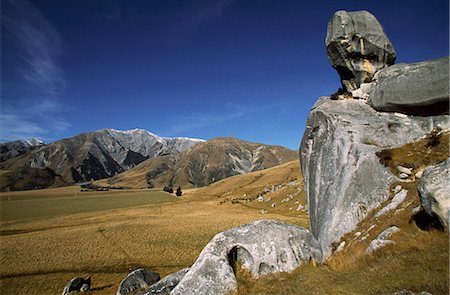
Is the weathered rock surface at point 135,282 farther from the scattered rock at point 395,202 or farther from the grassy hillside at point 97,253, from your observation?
the scattered rock at point 395,202

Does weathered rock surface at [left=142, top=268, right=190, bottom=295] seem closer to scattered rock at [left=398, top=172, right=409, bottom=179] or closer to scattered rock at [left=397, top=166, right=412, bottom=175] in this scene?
scattered rock at [left=398, top=172, right=409, bottom=179]

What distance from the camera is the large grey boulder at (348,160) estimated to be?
15953mm

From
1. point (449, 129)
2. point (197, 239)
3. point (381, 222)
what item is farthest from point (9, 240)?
point (449, 129)

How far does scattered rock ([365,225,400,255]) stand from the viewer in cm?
1254

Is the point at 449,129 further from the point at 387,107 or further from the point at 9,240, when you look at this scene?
the point at 9,240

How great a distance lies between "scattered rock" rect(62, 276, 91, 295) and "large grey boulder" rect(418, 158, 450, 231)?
25534mm

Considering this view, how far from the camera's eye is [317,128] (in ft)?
68.5

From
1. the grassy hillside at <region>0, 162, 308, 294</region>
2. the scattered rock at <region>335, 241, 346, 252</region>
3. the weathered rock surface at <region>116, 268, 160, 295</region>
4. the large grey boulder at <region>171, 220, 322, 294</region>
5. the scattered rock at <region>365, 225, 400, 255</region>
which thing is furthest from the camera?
the grassy hillside at <region>0, 162, 308, 294</region>

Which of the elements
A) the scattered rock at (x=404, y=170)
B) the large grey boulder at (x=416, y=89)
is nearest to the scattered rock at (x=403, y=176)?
the scattered rock at (x=404, y=170)

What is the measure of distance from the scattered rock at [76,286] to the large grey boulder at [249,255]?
1454cm

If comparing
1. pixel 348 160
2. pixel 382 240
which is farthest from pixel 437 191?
pixel 348 160

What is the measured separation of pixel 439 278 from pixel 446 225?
2.28 metres

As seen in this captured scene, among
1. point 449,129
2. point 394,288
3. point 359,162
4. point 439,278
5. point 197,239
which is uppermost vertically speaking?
point 449,129

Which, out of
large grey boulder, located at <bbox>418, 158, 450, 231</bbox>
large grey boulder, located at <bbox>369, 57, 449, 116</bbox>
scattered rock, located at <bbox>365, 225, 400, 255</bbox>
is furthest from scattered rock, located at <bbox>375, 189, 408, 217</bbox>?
large grey boulder, located at <bbox>369, 57, 449, 116</bbox>
